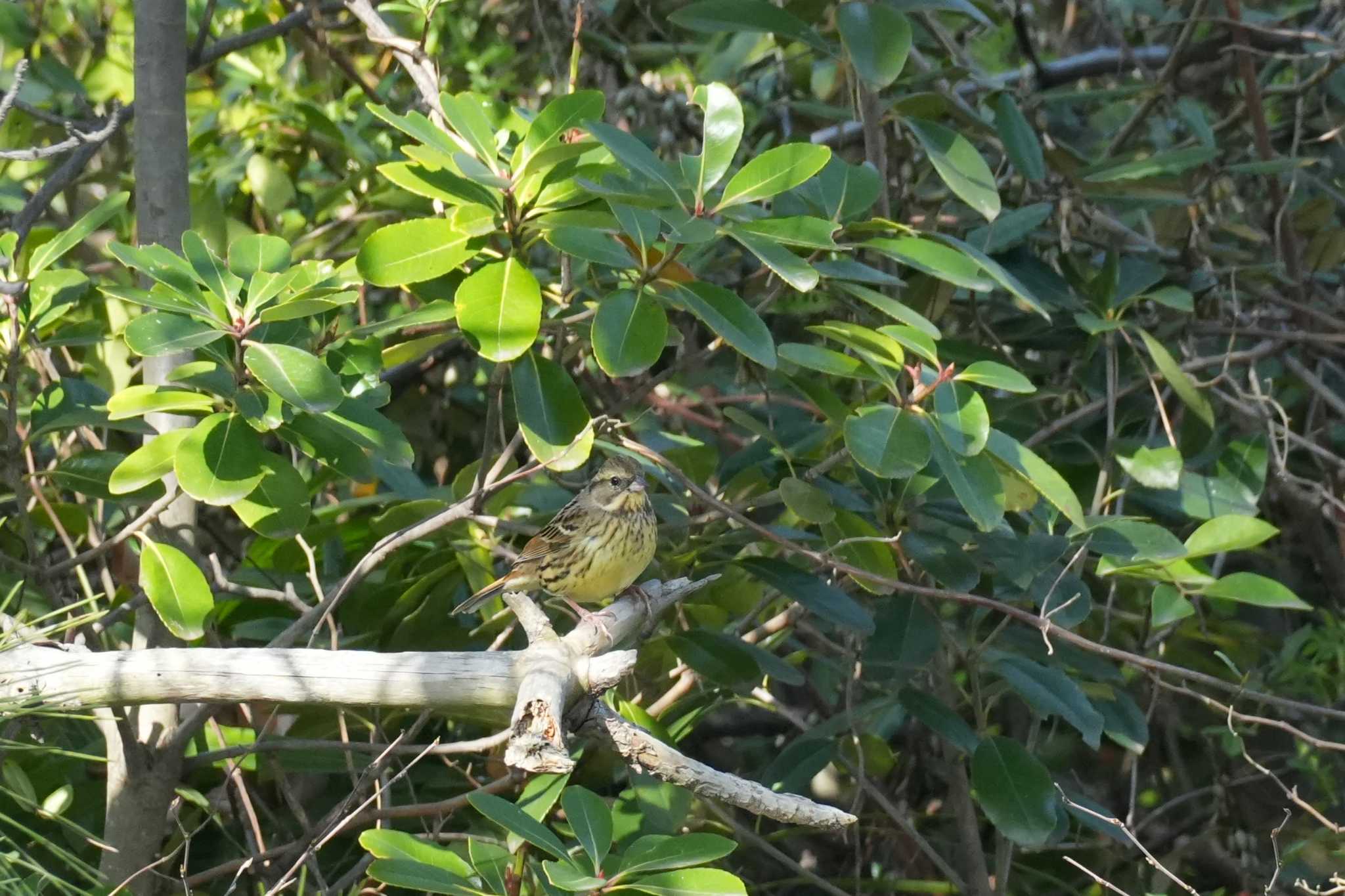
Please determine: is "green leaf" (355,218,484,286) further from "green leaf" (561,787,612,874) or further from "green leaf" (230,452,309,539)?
"green leaf" (561,787,612,874)

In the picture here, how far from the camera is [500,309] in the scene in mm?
2852

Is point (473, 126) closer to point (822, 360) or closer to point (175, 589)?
point (822, 360)

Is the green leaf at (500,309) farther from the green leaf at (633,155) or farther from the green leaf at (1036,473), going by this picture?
the green leaf at (1036,473)

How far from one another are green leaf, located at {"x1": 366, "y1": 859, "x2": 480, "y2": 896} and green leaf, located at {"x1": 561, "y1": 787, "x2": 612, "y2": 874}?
20 cm

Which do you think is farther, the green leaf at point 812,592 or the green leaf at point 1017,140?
the green leaf at point 1017,140

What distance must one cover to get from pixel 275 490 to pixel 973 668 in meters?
1.77

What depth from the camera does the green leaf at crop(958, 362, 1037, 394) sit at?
3.03 m

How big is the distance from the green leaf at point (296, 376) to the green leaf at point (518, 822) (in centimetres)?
75

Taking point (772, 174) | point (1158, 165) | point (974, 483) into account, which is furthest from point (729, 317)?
point (1158, 165)

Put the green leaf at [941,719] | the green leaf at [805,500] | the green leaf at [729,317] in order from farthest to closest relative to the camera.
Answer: the green leaf at [941,719]
the green leaf at [805,500]
the green leaf at [729,317]

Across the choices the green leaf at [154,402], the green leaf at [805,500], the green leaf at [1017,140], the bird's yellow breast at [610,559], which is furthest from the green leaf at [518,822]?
the green leaf at [1017,140]

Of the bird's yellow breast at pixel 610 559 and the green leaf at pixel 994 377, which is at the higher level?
the green leaf at pixel 994 377

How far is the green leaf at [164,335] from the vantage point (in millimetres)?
2660

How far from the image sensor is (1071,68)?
502cm
